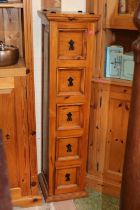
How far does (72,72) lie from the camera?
181 cm

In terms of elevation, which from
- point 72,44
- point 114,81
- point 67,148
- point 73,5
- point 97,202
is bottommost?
point 97,202

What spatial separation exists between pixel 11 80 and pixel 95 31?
2.01 feet

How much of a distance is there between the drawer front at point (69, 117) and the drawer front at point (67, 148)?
9cm

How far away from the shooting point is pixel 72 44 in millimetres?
1746

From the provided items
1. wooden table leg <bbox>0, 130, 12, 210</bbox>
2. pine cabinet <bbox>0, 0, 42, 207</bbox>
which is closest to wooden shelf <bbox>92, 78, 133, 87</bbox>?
pine cabinet <bbox>0, 0, 42, 207</bbox>

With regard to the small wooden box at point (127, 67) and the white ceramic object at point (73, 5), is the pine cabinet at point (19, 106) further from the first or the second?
the small wooden box at point (127, 67)

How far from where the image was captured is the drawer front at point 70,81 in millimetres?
1803

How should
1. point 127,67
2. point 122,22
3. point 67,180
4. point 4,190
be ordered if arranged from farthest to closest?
point 67,180 < point 127,67 < point 122,22 < point 4,190

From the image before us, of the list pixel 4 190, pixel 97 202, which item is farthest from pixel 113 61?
pixel 4 190

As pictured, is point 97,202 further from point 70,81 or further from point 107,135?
point 70,81

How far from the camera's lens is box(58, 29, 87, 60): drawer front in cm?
172

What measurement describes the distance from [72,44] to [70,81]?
228mm

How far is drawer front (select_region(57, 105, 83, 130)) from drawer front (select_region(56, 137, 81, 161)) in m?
0.09

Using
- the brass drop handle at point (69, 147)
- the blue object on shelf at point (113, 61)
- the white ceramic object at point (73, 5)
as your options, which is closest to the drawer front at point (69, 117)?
the brass drop handle at point (69, 147)
